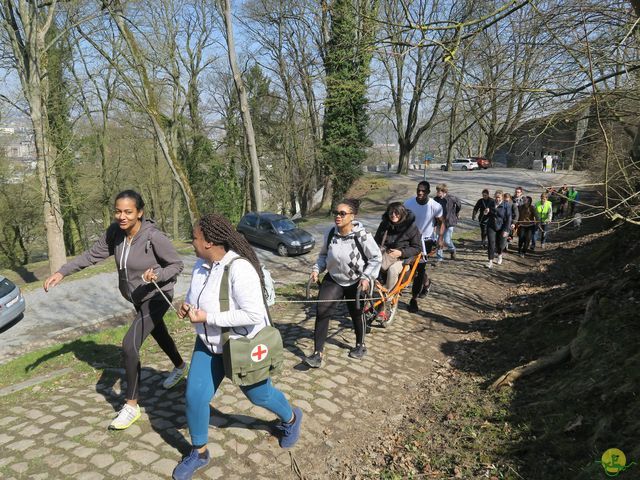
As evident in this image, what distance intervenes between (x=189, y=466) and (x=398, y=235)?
3.93 meters

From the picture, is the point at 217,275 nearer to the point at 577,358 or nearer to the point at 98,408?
the point at 98,408

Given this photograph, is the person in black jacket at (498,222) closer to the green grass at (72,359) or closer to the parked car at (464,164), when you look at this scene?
the green grass at (72,359)

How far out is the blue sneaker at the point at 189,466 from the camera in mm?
3082

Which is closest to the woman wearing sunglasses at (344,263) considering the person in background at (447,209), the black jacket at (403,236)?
the black jacket at (403,236)

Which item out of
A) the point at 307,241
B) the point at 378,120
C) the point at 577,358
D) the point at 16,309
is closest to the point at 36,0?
the point at 16,309

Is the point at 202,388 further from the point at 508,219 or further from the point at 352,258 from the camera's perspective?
the point at 508,219

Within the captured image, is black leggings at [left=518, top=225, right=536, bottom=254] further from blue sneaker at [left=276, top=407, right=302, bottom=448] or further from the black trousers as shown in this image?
blue sneaker at [left=276, top=407, right=302, bottom=448]

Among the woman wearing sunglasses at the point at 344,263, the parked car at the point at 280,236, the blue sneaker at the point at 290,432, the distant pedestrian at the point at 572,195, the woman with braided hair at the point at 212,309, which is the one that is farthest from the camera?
the parked car at the point at 280,236

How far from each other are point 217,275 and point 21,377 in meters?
4.72

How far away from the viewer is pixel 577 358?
4.38 meters

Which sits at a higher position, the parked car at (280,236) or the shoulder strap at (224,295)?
the shoulder strap at (224,295)

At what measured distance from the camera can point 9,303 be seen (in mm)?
9664

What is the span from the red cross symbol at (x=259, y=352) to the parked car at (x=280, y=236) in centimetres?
1373

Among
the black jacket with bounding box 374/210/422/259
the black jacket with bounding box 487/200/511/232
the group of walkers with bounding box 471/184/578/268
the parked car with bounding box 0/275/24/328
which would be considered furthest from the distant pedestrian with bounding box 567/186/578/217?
the parked car with bounding box 0/275/24/328
